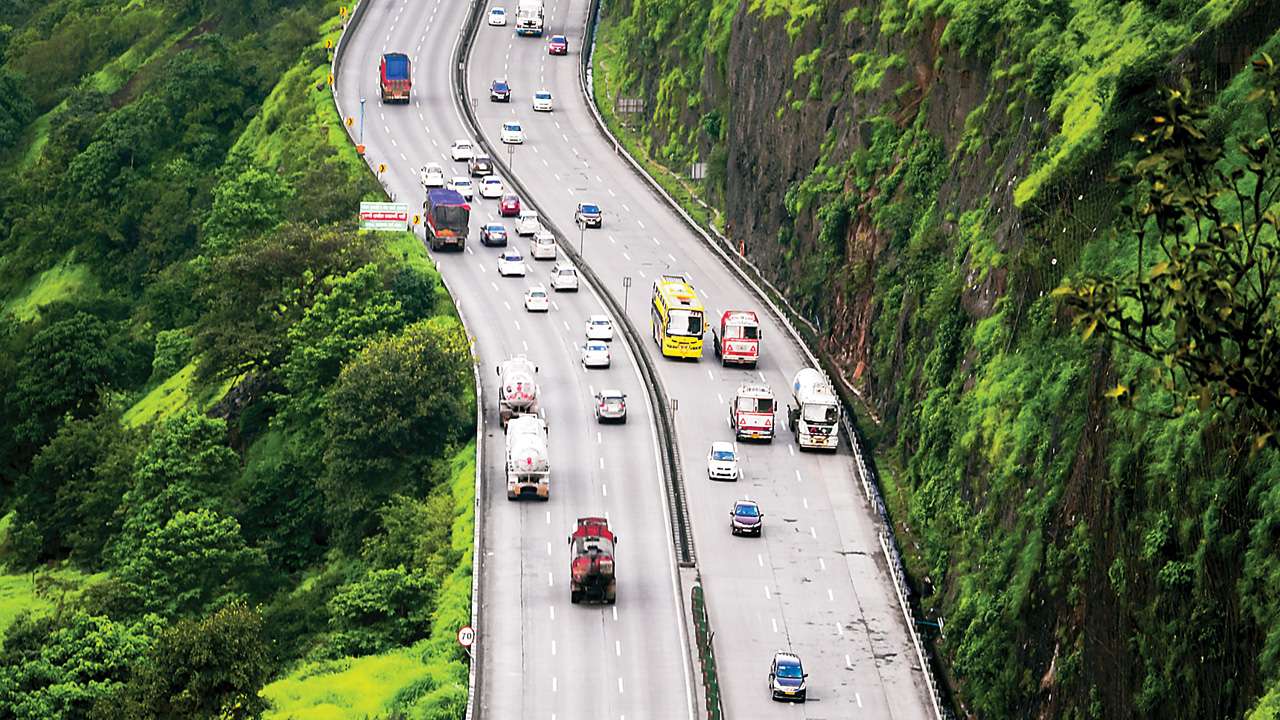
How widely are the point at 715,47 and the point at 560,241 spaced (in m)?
17.9

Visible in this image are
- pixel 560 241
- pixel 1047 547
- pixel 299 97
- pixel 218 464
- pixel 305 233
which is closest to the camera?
pixel 1047 547

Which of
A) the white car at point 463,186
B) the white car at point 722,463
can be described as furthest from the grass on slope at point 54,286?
the white car at point 722,463

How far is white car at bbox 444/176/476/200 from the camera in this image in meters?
124

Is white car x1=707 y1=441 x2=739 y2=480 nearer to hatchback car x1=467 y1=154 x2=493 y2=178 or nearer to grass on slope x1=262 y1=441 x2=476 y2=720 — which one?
grass on slope x1=262 y1=441 x2=476 y2=720

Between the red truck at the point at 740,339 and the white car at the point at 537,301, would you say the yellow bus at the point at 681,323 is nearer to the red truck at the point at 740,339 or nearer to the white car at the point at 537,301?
the red truck at the point at 740,339

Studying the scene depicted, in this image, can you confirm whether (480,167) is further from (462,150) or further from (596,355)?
(596,355)

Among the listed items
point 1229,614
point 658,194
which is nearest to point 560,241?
point 658,194

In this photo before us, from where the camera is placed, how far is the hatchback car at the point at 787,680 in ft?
212

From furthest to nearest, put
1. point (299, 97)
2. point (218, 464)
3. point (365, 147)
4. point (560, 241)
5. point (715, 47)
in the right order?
point (299, 97)
point (365, 147)
point (715, 47)
point (560, 241)
point (218, 464)

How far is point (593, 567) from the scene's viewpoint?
71312 mm

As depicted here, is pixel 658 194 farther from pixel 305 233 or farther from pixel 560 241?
pixel 305 233

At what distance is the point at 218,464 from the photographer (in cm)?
9431

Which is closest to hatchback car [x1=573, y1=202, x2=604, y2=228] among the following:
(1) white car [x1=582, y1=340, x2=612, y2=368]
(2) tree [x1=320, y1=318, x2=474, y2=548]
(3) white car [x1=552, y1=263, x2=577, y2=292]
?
(3) white car [x1=552, y1=263, x2=577, y2=292]

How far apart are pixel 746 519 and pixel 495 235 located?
4311 cm
